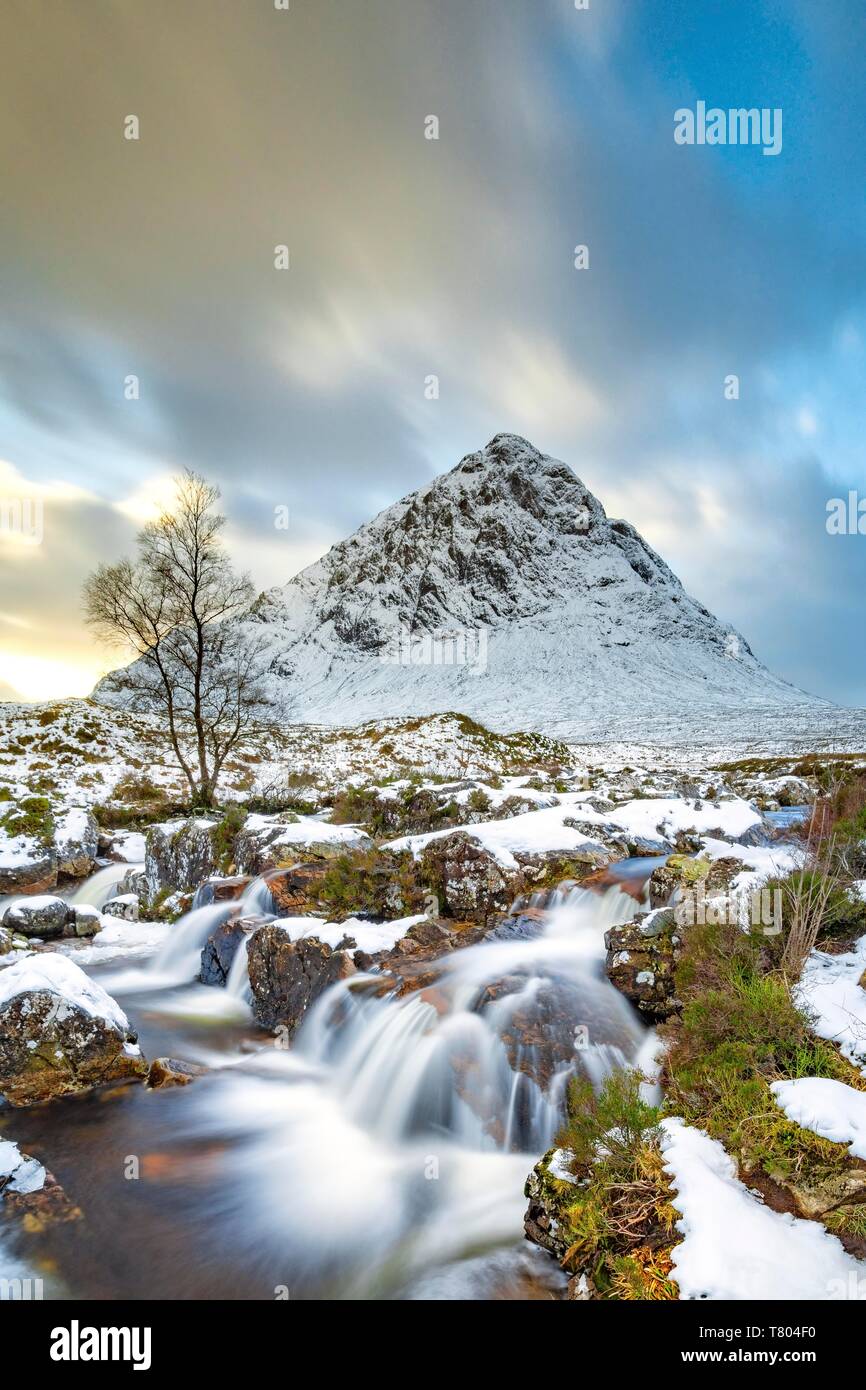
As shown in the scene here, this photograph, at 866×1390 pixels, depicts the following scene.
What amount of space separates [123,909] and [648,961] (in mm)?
13533

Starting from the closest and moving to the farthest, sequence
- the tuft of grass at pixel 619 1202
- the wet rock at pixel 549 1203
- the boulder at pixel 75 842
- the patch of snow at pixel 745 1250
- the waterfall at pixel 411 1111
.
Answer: the patch of snow at pixel 745 1250
the tuft of grass at pixel 619 1202
the wet rock at pixel 549 1203
the waterfall at pixel 411 1111
the boulder at pixel 75 842

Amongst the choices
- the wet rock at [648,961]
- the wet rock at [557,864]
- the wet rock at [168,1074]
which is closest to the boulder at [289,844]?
the wet rock at [557,864]

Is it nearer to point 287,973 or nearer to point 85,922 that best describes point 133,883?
point 85,922

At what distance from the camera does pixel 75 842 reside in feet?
61.3

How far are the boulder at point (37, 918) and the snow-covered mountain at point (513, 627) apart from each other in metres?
61.2

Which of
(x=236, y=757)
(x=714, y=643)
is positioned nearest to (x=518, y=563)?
(x=714, y=643)

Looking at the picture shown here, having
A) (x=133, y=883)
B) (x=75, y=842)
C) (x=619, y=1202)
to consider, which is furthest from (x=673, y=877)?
(x=75, y=842)

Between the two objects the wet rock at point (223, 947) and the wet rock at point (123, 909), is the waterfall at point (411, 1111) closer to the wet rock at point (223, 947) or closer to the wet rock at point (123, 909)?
the wet rock at point (223, 947)

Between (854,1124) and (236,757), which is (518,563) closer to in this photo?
(236,757)

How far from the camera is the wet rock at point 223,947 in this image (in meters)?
11.6

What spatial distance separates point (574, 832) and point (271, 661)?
138182 mm

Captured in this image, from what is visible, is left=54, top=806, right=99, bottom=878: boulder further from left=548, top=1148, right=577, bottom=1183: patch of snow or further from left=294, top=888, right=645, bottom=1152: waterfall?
left=548, top=1148, right=577, bottom=1183: patch of snow

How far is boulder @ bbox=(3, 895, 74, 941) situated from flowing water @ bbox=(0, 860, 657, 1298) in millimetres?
6120
